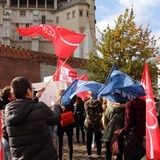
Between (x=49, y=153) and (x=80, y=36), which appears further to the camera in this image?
(x=80, y=36)

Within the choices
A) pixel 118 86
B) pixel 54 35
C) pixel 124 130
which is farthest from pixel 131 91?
pixel 54 35

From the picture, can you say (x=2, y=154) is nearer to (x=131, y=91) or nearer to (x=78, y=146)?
(x=131, y=91)

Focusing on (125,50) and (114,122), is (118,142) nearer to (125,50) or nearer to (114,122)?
(114,122)

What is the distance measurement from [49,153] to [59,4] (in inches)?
2447

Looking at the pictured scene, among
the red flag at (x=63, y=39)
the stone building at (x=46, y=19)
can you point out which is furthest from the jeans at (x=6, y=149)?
the stone building at (x=46, y=19)

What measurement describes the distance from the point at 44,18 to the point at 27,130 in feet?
196

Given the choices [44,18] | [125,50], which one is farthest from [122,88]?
[44,18]

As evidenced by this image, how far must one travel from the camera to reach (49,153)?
331 centimetres

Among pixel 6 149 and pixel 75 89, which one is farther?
pixel 75 89

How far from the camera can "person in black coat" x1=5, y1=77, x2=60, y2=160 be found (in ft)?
10.6

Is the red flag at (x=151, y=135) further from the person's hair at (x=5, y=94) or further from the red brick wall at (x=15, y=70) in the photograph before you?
the red brick wall at (x=15, y=70)

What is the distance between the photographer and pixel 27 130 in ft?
10.6

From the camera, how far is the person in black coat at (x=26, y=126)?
10.6 ft

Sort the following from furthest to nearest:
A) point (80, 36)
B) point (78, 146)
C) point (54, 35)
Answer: point (78, 146), point (54, 35), point (80, 36)
